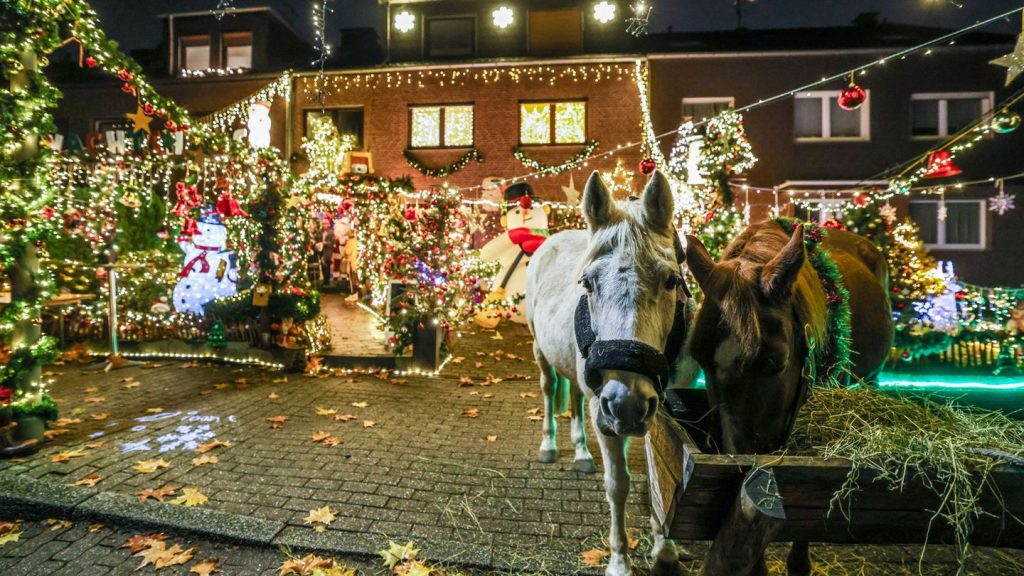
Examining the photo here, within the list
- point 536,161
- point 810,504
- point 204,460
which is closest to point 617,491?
point 810,504

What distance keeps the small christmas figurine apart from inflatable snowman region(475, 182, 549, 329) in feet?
16.3

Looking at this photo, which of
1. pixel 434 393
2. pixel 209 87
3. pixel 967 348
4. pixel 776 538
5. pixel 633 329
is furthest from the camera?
pixel 209 87

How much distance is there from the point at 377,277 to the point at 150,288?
432cm

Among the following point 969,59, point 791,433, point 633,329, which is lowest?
point 791,433

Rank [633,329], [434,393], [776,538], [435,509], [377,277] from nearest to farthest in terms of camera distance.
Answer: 1. [776,538]
2. [633,329]
3. [435,509]
4. [434,393]
5. [377,277]

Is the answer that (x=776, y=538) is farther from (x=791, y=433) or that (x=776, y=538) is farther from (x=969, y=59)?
(x=969, y=59)

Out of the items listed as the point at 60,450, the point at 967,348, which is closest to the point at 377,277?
the point at 60,450

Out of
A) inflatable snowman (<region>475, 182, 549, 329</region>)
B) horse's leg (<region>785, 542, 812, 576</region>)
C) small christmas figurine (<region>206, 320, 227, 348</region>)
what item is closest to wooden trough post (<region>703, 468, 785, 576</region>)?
horse's leg (<region>785, 542, 812, 576</region>)

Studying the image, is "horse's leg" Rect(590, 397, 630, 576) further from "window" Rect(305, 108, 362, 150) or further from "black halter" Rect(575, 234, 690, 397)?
"window" Rect(305, 108, 362, 150)

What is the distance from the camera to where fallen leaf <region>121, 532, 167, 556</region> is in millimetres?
3115

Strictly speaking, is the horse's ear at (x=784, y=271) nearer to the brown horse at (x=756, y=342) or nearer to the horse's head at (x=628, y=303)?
the brown horse at (x=756, y=342)

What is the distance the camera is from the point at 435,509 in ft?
11.7

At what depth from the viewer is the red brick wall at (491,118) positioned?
636 inches

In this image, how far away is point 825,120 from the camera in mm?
16094
